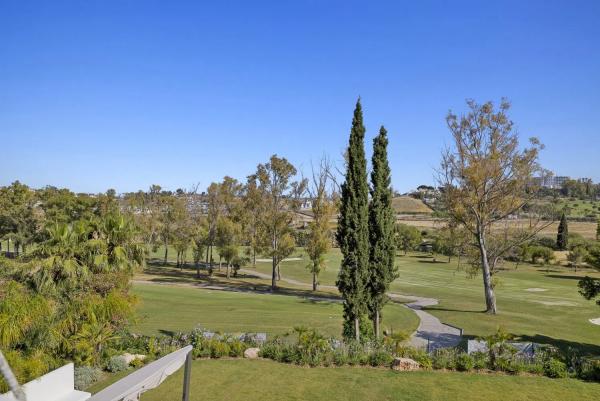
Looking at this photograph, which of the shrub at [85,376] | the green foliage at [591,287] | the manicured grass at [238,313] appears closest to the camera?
Answer: the shrub at [85,376]

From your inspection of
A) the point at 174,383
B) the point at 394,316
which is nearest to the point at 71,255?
the point at 174,383

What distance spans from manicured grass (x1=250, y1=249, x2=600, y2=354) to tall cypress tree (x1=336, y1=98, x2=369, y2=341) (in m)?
8.88

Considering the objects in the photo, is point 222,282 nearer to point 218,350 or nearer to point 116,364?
point 218,350

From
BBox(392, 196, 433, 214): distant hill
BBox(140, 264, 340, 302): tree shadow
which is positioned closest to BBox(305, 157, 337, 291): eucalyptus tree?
BBox(140, 264, 340, 302): tree shadow

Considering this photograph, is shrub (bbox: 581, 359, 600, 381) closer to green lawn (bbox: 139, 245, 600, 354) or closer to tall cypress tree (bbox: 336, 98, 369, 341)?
green lawn (bbox: 139, 245, 600, 354)

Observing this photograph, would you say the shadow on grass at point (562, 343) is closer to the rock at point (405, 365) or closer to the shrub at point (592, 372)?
the shrub at point (592, 372)

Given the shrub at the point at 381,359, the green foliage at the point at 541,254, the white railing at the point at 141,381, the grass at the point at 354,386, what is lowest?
the grass at the point at 354,386

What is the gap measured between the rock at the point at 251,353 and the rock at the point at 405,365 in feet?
16.8

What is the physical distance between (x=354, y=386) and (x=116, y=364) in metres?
8.23

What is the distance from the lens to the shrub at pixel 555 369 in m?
14.1

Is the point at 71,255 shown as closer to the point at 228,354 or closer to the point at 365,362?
the point at 228,354

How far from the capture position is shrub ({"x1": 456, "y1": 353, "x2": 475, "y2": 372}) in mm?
14758

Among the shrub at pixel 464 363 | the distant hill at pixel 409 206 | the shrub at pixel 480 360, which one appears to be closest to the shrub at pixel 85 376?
the shrub at pixel 464 363

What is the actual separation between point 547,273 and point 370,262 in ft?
153
